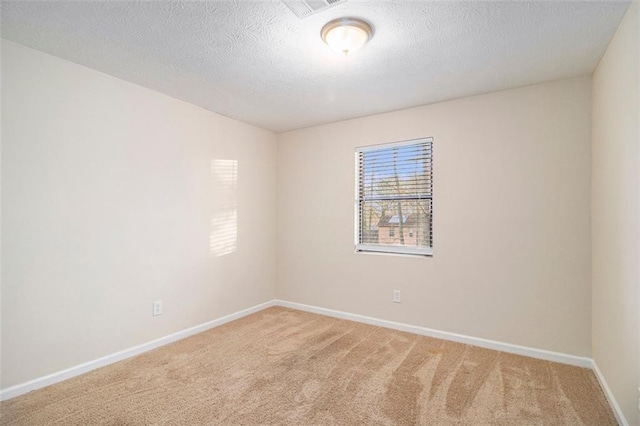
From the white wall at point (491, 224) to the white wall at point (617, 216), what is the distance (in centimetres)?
16

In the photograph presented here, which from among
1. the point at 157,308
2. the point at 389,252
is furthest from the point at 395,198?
the point at 157,308

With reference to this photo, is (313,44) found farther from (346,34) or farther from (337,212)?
(337,212)

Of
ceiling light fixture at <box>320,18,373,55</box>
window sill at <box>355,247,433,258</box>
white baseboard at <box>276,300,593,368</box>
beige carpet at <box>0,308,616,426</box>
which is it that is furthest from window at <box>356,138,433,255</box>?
ceiling light fixture at <box>320,18,373,55</box>

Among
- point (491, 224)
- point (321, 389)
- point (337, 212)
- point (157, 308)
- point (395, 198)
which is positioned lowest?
point (321, 389)

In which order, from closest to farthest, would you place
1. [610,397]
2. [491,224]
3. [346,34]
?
[346,34] < [610,397] < [491,224]

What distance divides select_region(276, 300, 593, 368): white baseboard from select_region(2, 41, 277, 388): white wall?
122 cm

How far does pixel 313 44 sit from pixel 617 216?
2227 millimetres

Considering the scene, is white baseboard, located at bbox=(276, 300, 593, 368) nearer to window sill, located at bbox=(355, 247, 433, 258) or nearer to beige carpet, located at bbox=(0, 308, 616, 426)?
beige carpet, located at bbox=(0, 308, 616, 426)

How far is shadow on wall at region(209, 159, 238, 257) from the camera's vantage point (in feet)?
11.7

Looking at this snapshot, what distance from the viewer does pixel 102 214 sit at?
2.60m

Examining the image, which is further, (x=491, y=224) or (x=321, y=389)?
(x=491, y=224)

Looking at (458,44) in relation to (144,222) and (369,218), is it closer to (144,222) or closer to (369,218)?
(369,218)

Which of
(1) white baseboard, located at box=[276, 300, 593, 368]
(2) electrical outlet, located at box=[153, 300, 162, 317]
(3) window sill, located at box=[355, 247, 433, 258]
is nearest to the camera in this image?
(1) white baseboard, located at box=[276, 300, 593, 368]

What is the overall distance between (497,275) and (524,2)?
7.07ft
